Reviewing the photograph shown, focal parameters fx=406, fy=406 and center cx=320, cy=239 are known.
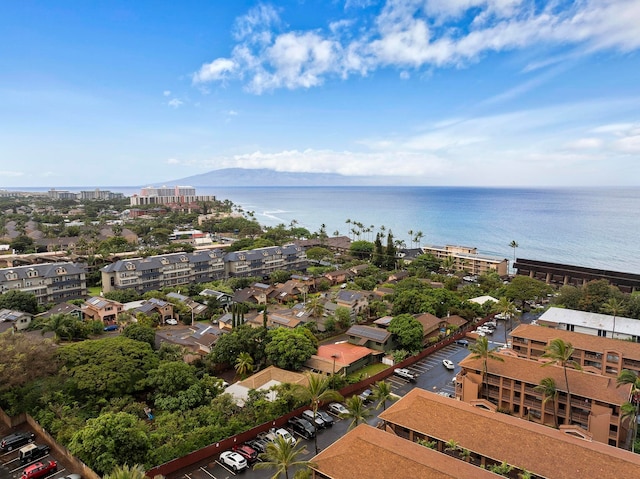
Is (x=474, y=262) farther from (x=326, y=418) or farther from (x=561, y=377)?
(x=326, y=418)

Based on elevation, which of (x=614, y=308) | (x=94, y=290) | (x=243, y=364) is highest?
(x=614, y=308)

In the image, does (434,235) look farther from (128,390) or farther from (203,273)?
(128,390)

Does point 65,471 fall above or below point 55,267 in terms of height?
below

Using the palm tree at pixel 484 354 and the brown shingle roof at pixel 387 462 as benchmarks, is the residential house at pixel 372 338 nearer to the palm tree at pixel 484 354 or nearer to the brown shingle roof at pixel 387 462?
the palm tree at pixel 484 354

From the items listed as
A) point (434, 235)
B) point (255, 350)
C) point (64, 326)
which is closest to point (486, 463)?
point (255, 350)

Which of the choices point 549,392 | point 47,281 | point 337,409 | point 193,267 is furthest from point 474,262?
point 47,281

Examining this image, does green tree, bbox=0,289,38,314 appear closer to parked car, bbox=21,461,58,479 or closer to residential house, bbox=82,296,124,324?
residential house, bbox=82,296,124,324

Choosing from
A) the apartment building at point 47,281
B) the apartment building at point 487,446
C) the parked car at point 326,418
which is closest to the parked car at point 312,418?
the parked car at point 326,418
